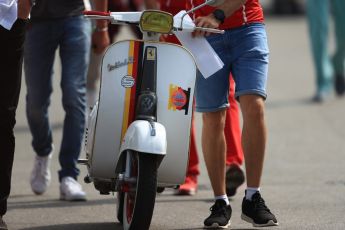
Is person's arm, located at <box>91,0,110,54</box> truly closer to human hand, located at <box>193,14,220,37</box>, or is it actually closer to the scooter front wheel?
human hand, located at <box>193,14,220,37</box>

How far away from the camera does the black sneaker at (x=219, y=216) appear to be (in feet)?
22.3

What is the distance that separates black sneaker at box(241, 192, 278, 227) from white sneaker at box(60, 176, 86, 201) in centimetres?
152

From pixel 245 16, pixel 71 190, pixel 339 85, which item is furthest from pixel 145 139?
pixel 339 85

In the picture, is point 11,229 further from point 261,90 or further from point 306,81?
point 306,81

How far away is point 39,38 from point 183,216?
1603 millimetres

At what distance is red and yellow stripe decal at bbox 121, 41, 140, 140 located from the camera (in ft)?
21.3

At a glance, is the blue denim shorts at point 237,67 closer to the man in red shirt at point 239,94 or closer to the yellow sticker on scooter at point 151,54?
the man in red shirt at point 239,94

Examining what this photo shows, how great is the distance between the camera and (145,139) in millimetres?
6164

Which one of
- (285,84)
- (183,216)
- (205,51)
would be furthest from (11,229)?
(285,84)

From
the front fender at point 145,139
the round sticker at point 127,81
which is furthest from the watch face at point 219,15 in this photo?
the front fender at point 145,139

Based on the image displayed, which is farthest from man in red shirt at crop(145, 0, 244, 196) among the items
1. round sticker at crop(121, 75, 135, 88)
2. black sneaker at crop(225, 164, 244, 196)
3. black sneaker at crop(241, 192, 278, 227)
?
round sticker at crop(121, 75, 135, 88)

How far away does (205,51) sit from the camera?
672 cm

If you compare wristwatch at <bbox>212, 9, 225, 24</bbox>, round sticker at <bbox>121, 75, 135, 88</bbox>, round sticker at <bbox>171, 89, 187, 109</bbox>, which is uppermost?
wristwatch at <bbox>212, 9, 225, 24</bbox>

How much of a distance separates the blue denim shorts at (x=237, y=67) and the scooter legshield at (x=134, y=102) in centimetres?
36
